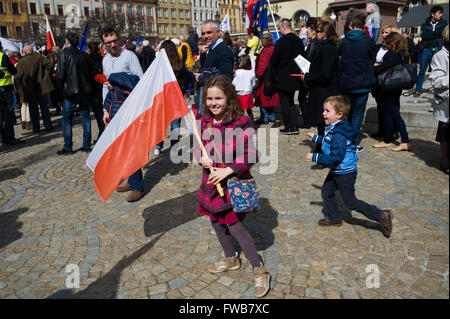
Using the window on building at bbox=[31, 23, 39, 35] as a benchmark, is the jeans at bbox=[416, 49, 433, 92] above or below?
below

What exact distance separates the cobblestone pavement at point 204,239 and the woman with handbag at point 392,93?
47cm

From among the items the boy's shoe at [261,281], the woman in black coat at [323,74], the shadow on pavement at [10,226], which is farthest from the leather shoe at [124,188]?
the woman in black coat at [323,74]

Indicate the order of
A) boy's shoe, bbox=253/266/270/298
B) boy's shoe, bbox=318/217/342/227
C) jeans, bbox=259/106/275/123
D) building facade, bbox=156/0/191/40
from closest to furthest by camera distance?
boy's shoe, bbox=253/266/270/298, boy's shoe, bbox=318/217/342/227, jeans, bbox=259/106/275/123, building facade, bbox=156/0/191/40

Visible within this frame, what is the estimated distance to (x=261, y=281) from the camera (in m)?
3.06

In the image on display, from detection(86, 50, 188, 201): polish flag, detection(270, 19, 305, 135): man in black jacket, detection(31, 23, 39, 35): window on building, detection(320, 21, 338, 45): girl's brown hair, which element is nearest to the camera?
detection(86, 50, 188, 201): polish flag

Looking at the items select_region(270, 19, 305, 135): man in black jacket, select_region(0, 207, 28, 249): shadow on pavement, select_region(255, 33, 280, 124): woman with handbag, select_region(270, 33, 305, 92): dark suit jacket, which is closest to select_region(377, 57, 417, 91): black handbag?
select_region(270, 19, 305, 135): man in black jacket

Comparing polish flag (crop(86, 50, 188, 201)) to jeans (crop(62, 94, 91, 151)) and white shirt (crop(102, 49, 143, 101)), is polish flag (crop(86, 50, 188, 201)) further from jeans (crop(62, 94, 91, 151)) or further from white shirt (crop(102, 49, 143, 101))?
jeans (crop(62, 94, 91, 151))

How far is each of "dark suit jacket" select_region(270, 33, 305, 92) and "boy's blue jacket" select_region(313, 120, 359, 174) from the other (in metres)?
4.24

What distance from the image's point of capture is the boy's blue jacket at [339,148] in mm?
3613

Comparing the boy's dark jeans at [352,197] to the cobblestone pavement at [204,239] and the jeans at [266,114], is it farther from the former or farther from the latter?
the jeans at [266,114]

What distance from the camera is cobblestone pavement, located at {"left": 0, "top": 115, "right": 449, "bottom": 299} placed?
125 inches

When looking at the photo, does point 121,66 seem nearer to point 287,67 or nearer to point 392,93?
point 287,67

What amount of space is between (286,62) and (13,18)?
80.5 meters
